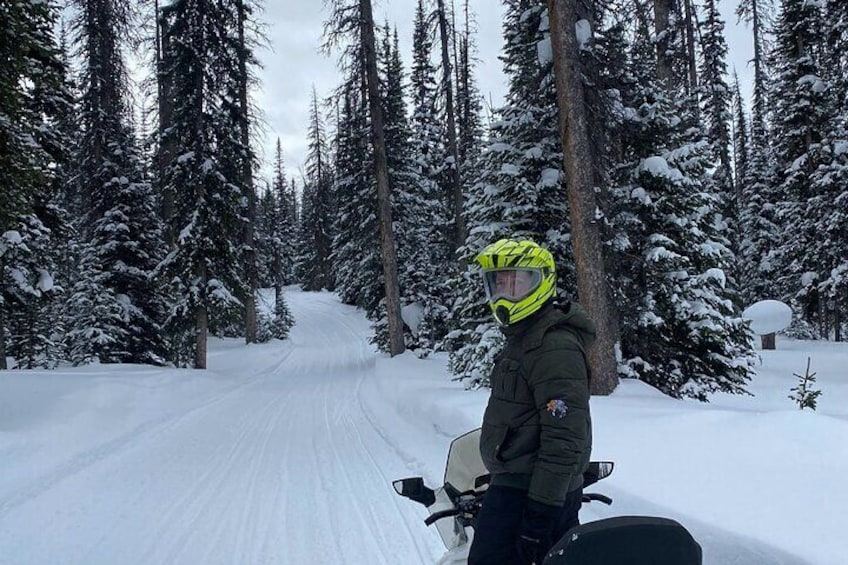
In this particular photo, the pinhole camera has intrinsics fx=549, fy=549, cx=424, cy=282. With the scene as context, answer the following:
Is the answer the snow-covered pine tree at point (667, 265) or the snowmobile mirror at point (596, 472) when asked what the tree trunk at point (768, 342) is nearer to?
the snow-covered pine tree at point (667, 265)

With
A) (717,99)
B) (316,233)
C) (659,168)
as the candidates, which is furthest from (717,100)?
(316,233)

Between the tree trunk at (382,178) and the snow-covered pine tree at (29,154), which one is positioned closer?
the snow-covered pine tree at (29,154)

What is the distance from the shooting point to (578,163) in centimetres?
897

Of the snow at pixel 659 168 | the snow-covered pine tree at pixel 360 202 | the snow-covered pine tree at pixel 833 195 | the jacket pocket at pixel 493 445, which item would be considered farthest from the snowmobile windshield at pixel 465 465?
the snow-covered pine tree at pixel 833 195

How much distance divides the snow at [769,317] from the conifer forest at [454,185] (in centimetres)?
150

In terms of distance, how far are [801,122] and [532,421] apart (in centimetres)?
2874

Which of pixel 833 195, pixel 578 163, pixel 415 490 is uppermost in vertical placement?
pixel 833 195

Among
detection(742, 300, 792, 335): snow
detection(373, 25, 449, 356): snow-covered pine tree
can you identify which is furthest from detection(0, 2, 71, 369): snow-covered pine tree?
detection(742, 300, 792, 335): snow

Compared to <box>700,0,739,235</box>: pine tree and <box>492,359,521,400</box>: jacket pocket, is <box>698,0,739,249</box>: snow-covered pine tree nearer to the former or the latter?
<box>700,0,739,235</box>: pine tree

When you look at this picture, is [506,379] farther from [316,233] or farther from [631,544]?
[316,233]

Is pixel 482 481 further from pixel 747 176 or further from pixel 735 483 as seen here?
pixel 747 176

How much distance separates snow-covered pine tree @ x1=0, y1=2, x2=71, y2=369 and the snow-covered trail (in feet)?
15.8

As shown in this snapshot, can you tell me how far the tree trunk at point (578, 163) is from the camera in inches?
353

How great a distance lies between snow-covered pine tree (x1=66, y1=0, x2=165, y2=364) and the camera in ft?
62.2
